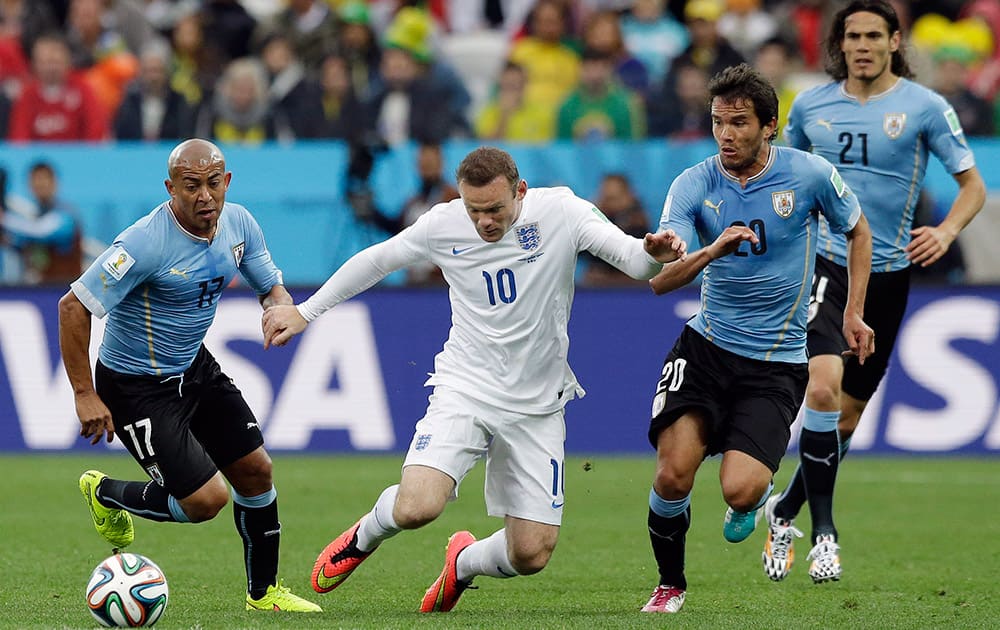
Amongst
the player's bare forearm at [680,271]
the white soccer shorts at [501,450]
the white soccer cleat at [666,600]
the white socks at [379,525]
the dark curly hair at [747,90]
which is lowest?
the white soccer cleat at [666,600]

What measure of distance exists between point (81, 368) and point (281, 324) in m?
0.90

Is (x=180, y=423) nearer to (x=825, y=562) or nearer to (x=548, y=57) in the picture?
(x=825, y=562)

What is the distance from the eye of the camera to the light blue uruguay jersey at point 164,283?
7484mm

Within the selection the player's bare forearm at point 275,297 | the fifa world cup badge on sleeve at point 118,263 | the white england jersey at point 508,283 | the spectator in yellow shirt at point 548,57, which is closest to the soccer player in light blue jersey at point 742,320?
the white england jersey at point 508,283

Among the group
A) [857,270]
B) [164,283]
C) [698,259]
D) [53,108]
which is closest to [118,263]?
[164,283]

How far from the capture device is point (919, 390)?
14.2 metres

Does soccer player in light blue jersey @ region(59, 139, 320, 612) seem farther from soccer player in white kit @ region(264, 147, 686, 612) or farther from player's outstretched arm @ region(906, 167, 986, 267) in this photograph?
player's outstretched arm @ region(906, 167, 986, 267)

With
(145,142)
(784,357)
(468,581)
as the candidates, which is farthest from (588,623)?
(145,142)

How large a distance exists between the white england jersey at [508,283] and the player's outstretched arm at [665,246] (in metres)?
0.44

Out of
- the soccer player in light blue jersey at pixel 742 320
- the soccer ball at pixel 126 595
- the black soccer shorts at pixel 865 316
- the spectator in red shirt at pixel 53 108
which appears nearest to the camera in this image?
the soccer ball at pixel 126 595

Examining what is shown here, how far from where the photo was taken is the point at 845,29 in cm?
902

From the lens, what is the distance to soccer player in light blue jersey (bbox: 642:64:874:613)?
7.61 metres

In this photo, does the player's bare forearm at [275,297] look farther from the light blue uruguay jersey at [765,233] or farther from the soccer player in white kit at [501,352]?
the light blue uruguay jersey at [765,233]

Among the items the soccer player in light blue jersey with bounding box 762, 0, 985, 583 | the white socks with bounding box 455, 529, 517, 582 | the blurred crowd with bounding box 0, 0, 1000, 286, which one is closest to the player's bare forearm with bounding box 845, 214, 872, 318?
the soccer player in light blue jersey with bounding box 762, 0, 985, 583
